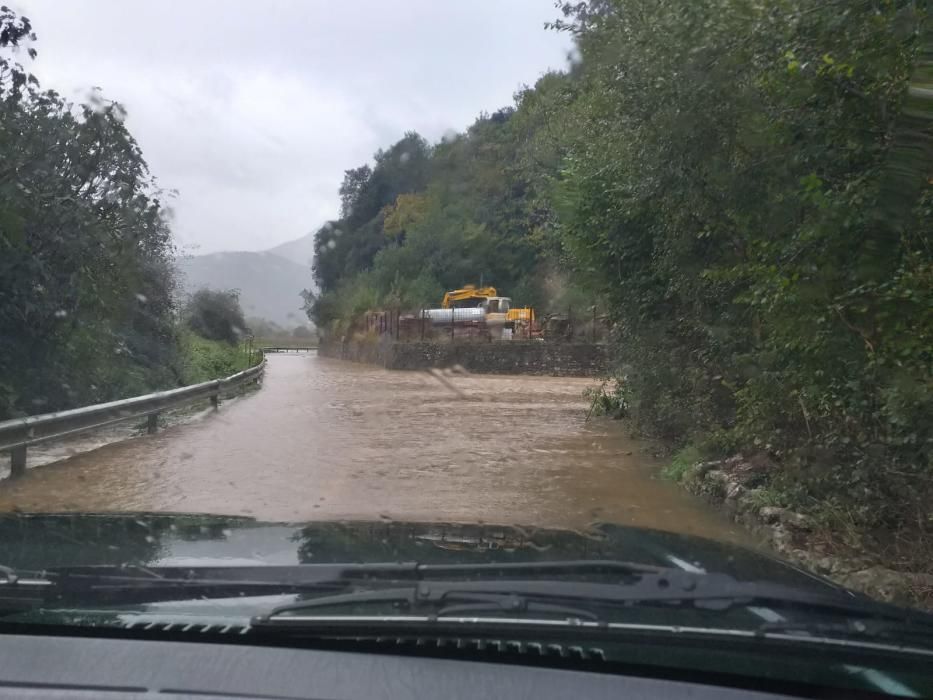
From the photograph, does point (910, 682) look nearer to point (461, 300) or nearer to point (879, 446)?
point (879, 446)

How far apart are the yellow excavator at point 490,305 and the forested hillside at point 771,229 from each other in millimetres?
26204

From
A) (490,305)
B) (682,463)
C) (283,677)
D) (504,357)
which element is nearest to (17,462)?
(682,463)

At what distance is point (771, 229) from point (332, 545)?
5.23m

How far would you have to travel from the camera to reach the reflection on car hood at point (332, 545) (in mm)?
3850

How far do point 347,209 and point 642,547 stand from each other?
73843mm

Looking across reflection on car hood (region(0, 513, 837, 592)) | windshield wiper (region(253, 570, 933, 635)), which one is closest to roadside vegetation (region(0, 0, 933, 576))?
reflection on car hood (region(0, 513, 837, 592))

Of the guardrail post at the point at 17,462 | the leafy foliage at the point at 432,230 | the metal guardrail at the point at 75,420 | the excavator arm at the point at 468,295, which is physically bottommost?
the guardrail post at the point at 17,462

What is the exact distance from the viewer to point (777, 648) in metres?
2.79

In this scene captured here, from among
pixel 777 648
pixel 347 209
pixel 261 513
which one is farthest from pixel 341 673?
pixel 347 209

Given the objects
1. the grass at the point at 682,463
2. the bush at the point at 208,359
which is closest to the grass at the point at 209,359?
the bush at the point at 208,359

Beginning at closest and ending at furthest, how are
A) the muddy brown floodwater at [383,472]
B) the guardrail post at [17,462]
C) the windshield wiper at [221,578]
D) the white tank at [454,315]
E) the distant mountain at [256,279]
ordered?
the windshield wiper at [221,578], the muddy brown floodwater at [383,472], the guardrail post at [17,462], the distant mountain at [256,279], the white tank at [454,315]

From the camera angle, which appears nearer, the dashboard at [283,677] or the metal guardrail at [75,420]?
the dashboard at [283,677]

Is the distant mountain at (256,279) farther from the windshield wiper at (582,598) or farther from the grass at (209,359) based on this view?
the windshield wiper at (582,598)

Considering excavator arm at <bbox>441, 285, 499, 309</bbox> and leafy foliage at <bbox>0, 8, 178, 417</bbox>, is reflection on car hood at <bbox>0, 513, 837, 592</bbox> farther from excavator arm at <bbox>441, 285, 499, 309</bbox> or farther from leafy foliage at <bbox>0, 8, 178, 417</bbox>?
excavator arm at <bbox>441, 285, 499, 309</bbox>
